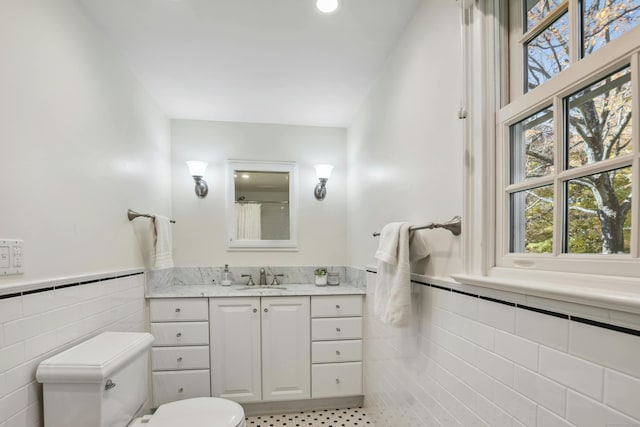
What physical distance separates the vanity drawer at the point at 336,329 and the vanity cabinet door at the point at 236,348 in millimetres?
447

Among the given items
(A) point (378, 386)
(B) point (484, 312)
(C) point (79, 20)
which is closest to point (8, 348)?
(C) point (79, 20)

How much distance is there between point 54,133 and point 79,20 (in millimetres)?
634

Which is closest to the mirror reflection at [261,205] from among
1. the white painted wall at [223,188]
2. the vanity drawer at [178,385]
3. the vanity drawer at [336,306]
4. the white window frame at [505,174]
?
the white painted wall at [223,188]

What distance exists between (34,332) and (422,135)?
181 cm

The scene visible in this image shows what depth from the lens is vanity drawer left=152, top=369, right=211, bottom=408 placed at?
2199mm

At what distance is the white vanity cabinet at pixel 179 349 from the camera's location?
87.0 inches

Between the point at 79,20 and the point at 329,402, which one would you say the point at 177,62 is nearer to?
the point at 79,20

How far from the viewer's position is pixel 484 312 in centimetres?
100

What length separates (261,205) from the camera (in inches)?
117

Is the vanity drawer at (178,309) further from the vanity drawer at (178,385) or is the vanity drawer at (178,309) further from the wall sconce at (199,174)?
the wall sconce at (199,174)

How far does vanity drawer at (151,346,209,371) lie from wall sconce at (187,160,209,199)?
1328 mm

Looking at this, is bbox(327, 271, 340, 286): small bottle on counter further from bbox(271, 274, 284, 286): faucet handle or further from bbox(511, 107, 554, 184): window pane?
bbox(511, 107, 554, 184): window pane

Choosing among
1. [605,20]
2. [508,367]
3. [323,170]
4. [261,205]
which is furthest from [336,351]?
[605,20]

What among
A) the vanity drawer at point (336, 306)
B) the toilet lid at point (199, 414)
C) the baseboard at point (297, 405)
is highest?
the vanity drawer at point (336, 306)
